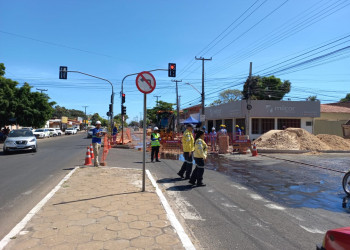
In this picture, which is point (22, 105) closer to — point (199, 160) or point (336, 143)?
point (199, 160)

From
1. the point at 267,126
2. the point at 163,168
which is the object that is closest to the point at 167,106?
the point at 267,126

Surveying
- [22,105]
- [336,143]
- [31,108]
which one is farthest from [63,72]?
[336,143]

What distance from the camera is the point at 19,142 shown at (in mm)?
15867

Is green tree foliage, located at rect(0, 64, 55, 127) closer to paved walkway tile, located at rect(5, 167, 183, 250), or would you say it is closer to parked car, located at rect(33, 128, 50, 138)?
parked car, located at rect(33, 128, 50, 138)

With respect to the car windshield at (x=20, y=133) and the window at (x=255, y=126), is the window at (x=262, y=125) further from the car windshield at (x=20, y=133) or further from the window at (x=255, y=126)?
the car windshield at (x=20, y=133)

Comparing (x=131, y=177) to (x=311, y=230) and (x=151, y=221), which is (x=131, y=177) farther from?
(x=311, y=230)

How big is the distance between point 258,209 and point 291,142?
584 inches

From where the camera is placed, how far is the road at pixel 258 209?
385cm

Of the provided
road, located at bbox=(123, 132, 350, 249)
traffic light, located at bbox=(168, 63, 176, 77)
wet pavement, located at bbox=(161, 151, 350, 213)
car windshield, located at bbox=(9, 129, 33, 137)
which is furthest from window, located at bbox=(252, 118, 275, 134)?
car windshield, located at bbox=(9, 129, 33, 137)

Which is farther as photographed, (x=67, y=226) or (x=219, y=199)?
(x=219, y=199)

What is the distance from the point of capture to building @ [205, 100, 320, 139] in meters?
26.7

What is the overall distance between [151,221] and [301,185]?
212 inches

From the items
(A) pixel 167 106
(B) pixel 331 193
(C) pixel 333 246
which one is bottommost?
(B) pixel 331 193

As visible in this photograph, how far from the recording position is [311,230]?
165 inches
